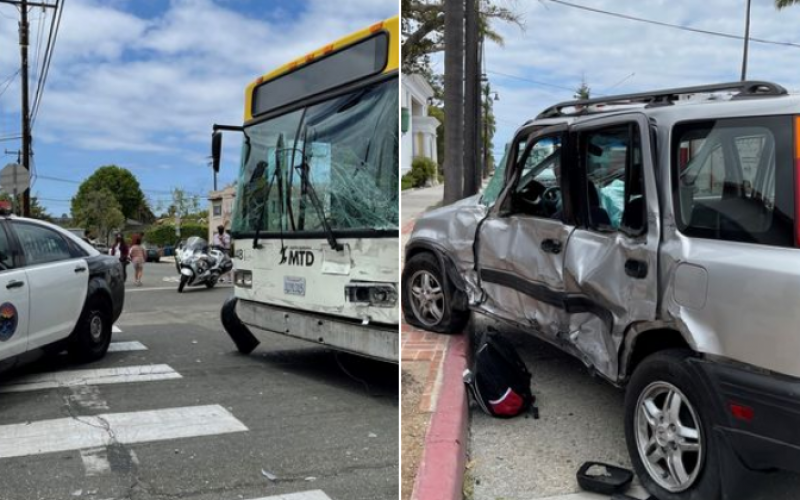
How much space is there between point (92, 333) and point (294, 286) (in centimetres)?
261

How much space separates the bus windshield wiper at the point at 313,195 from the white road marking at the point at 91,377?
2377 millimetres

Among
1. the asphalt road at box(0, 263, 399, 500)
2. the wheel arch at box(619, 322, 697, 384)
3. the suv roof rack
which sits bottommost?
the asphalt road at box(0, 263, 399, 500)

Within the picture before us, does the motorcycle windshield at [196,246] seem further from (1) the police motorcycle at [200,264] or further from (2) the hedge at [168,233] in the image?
(2) the hedge at [168,233]

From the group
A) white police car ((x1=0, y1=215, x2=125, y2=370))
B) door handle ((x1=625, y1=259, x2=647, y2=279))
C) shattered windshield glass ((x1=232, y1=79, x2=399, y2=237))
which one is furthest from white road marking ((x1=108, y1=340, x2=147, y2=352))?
door handle ((x1=625, y1=259, x2=647, y2=279))

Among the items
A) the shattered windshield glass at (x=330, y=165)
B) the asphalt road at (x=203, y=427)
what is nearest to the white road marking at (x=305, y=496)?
the asphalt road at (x=203, y=427)

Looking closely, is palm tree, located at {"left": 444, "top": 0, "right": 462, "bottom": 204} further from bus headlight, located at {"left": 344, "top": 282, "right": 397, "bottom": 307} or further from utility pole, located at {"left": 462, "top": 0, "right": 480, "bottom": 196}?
bus headlight, located at {"left": 344, "top": 282, "right": 397, "bottom": 307}

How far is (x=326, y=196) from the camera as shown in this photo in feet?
19.1

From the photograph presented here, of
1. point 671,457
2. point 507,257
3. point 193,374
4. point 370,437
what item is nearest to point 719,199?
point 671,457

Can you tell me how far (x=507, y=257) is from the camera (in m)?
5.60

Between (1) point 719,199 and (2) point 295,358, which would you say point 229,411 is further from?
(1) point 719,199

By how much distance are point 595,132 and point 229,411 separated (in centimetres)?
339

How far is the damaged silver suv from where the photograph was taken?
3.15 m

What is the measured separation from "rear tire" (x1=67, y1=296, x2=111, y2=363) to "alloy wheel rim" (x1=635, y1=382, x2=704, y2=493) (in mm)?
5657

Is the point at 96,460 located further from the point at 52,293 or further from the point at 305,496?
the point at 52,293
